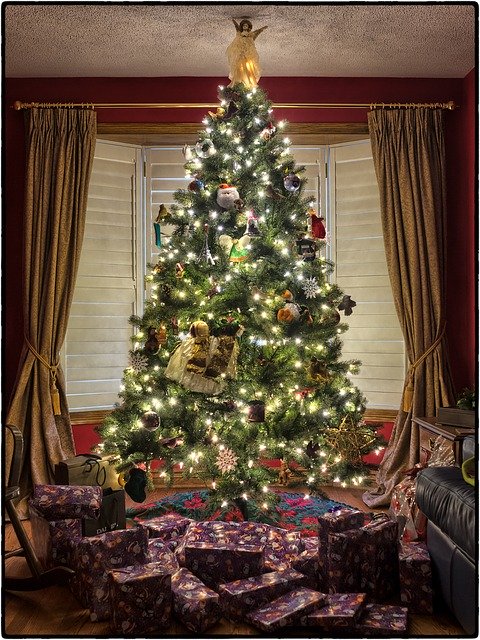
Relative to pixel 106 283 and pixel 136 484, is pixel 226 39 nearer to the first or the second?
pixel 106 283

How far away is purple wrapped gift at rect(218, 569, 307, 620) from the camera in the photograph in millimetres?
2475

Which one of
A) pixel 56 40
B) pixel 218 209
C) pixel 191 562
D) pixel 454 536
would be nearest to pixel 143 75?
pixel 56 40

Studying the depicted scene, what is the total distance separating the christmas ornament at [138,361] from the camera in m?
3.60

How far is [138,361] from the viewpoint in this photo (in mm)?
3607

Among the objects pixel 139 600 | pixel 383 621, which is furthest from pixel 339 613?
pixel 139 600

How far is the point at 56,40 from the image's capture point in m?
4.14

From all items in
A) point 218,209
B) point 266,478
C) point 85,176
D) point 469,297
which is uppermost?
point 85,176

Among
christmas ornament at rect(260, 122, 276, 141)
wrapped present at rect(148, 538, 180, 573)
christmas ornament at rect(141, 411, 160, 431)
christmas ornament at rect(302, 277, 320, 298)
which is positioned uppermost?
christmas ornament at rect(260, 122, 276, 141)

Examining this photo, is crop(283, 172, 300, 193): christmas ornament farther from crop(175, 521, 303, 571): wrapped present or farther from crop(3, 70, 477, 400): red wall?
crop(175, 521, 303, 571): wrapped present

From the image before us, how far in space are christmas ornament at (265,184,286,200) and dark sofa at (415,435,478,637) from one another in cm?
168

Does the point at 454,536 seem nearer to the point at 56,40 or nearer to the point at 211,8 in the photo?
the point at 211,8

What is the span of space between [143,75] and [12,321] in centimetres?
201

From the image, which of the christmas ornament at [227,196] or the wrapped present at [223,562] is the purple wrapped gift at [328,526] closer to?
the wrapped present at [223,562]

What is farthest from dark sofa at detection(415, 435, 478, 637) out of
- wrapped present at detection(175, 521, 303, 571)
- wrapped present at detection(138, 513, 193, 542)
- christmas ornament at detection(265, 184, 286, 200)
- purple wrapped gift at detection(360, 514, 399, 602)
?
christmas ornament at detection(265, 184, 286, 200)
